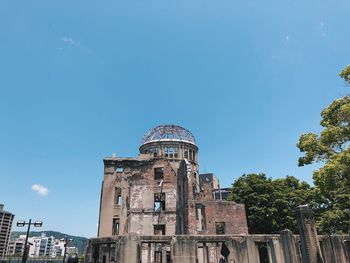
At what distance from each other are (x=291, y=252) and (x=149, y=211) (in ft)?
64.4

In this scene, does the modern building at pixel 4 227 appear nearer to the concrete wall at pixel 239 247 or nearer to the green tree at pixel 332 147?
the concrete wall at pixel 239 247

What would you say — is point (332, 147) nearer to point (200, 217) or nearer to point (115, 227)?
point (200, 217)

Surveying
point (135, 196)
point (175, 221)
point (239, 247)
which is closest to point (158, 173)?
point (135, 196)

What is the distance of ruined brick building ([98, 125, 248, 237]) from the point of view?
27000 mm

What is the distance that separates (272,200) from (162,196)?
12838 mm

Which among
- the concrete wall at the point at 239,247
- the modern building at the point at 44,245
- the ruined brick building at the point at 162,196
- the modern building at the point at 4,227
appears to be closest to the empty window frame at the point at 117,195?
the ruined brick building at the point at 162,196

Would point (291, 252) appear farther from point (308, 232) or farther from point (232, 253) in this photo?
point (308, 232)

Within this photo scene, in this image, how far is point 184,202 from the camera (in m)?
28.7

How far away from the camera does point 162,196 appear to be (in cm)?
3338

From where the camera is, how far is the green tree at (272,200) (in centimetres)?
2991

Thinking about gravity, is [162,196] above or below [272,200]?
above

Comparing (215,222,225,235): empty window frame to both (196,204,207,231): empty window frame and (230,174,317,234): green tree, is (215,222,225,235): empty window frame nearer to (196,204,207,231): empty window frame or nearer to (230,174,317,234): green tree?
(196,204,207,231): empty window frame

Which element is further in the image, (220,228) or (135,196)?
(135,196)

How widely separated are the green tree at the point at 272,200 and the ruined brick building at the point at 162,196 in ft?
15.8
